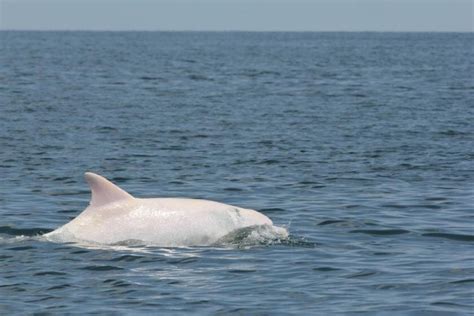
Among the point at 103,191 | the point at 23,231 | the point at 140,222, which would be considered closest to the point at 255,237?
the point at 140,222

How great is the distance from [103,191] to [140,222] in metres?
0.91

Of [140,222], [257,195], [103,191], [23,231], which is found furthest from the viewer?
[257,195]

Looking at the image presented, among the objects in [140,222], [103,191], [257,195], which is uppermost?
[103,191]

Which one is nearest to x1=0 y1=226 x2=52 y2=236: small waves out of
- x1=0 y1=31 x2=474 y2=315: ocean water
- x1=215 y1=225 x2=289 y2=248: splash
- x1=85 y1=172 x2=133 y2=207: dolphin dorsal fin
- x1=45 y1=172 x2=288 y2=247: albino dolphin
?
x1=0 y1=31 x2=474 y2=315: ocean water

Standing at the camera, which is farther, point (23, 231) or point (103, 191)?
point (23, 231)

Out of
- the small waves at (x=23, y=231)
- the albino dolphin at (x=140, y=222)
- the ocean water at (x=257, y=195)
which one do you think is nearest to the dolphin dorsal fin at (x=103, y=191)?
the albino dolphin at (x=140, y=222)

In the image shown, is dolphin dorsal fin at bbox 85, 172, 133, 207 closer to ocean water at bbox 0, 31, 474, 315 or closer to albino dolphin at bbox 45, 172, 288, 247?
albino dolphin at bbox 45, 172, 288, 247

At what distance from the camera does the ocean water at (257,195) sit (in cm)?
1584

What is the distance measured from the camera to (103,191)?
19.0m

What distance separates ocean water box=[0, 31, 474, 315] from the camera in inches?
623

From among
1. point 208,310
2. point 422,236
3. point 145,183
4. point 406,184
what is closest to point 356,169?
point 406,184

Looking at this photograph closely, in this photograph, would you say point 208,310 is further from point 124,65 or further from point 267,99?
point 124,65

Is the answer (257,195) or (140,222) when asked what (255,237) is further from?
(257,195)

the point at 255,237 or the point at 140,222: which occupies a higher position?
the point at 140,222
